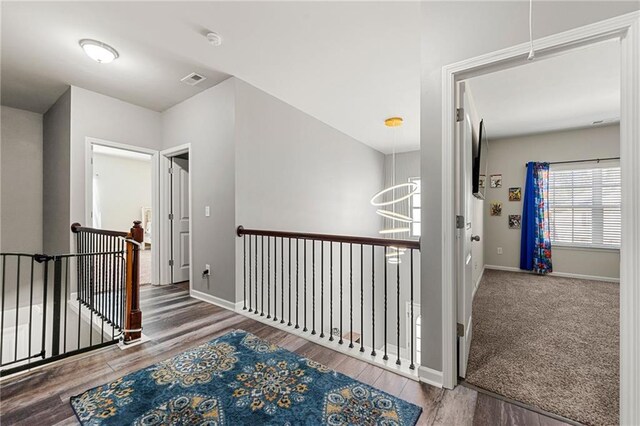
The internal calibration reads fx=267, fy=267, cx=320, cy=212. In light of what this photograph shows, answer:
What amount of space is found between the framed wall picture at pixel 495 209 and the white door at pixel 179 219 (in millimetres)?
5916

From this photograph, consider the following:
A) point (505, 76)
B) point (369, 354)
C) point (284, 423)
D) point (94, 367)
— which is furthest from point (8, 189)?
point (505, 76)

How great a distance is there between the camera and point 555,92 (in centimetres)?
344

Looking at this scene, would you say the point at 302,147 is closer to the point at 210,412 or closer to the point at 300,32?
the point at 300,32

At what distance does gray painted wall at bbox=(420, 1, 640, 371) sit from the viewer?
1573mm

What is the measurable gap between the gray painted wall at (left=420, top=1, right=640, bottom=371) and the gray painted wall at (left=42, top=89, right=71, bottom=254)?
13.8 feet

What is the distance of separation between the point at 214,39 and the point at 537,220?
6.03m

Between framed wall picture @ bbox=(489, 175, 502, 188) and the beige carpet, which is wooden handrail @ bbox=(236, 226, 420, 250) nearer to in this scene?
the beige carpet

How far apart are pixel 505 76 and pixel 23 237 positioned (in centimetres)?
682

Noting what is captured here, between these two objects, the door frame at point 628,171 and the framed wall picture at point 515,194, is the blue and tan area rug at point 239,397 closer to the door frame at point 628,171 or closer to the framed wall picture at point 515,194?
the door frame at point 628,171

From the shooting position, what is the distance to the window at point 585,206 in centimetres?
468

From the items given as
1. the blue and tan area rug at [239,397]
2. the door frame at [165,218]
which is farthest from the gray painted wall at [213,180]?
the blue and tan area rug at [239,397]

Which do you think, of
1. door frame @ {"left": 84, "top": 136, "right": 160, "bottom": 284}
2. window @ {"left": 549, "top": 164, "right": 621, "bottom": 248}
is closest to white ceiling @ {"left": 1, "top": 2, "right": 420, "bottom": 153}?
door frame @ {"left": 84, "top": 136, "right": 160, "bottom": 284}

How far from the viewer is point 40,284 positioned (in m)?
3.96

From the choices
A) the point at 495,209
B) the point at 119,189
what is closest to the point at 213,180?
the point at 495,209
